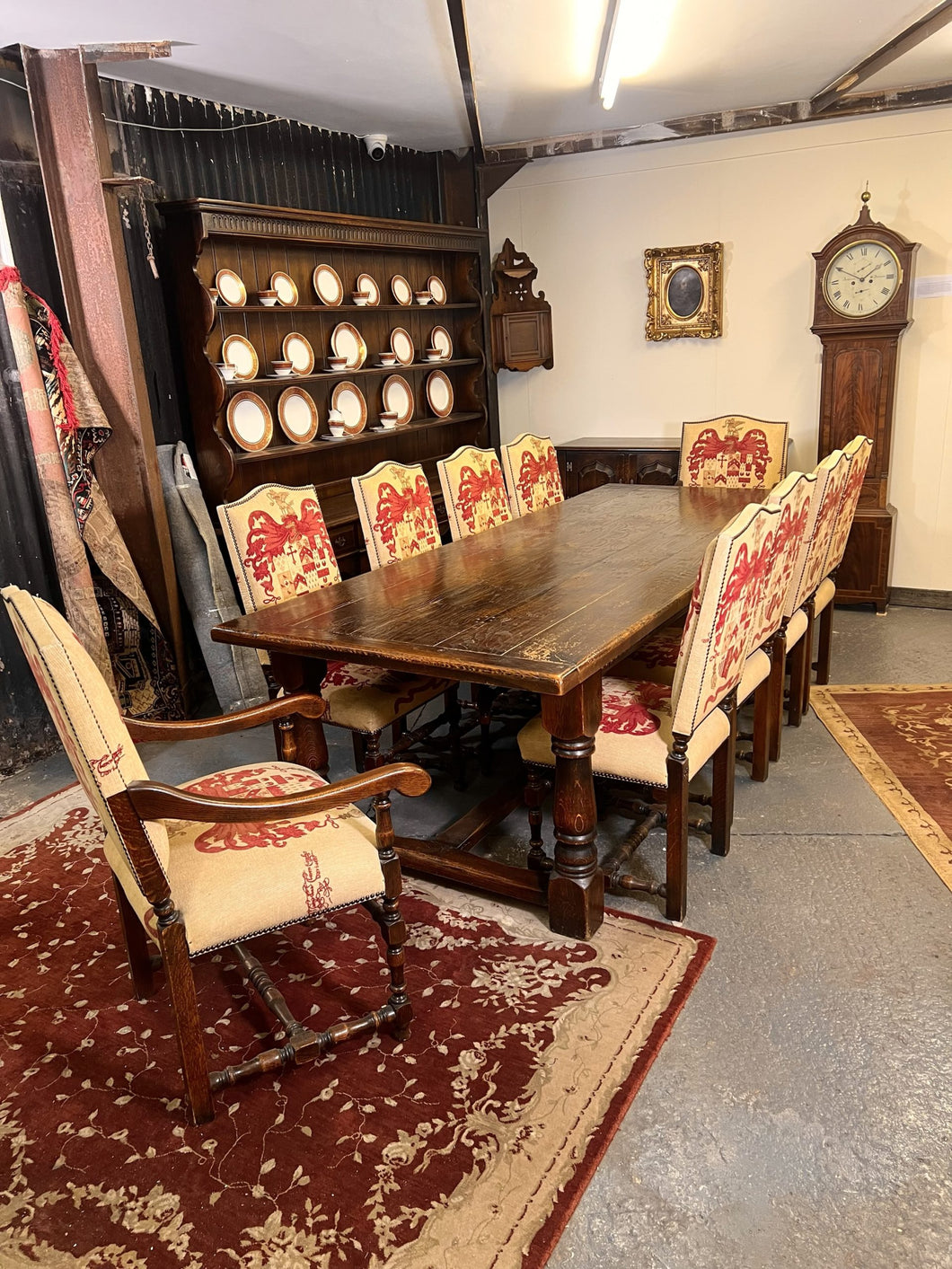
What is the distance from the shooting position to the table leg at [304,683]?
2.49 m

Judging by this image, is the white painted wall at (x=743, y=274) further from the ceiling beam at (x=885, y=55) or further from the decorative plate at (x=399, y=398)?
the decorative plate at (x=399, y=398)

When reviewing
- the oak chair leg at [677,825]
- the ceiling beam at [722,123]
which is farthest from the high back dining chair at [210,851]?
the ceiling beam at [722,123]

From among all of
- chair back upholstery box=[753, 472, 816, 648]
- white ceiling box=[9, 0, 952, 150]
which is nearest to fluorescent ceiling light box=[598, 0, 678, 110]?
white ceiling box=[9, 0, 952, 150]

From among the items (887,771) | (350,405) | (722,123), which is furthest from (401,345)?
(887,771)

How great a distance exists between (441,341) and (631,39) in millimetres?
2022

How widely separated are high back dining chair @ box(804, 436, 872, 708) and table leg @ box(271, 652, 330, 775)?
Result: 1749 mm

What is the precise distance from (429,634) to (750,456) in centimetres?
266

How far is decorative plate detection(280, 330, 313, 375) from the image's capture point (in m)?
4.15

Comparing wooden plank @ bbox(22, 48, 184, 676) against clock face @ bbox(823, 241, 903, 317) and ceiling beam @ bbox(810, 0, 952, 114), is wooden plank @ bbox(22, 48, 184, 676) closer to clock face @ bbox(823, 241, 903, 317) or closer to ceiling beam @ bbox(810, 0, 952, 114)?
ceiling beam @ bbox(810, 0, 952, 114)

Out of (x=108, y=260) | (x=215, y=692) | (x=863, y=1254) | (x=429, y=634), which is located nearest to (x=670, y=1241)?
(x=863, y=1254)

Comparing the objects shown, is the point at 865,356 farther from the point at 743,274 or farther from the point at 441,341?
the point at 441,341

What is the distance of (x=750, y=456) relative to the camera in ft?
14.3

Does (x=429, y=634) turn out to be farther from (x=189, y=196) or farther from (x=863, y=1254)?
(x=189, y=196)

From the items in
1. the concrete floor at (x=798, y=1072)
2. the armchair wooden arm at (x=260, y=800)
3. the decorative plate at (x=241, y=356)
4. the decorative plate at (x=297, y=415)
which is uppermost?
the decorative plate at (x=241, y=356)
